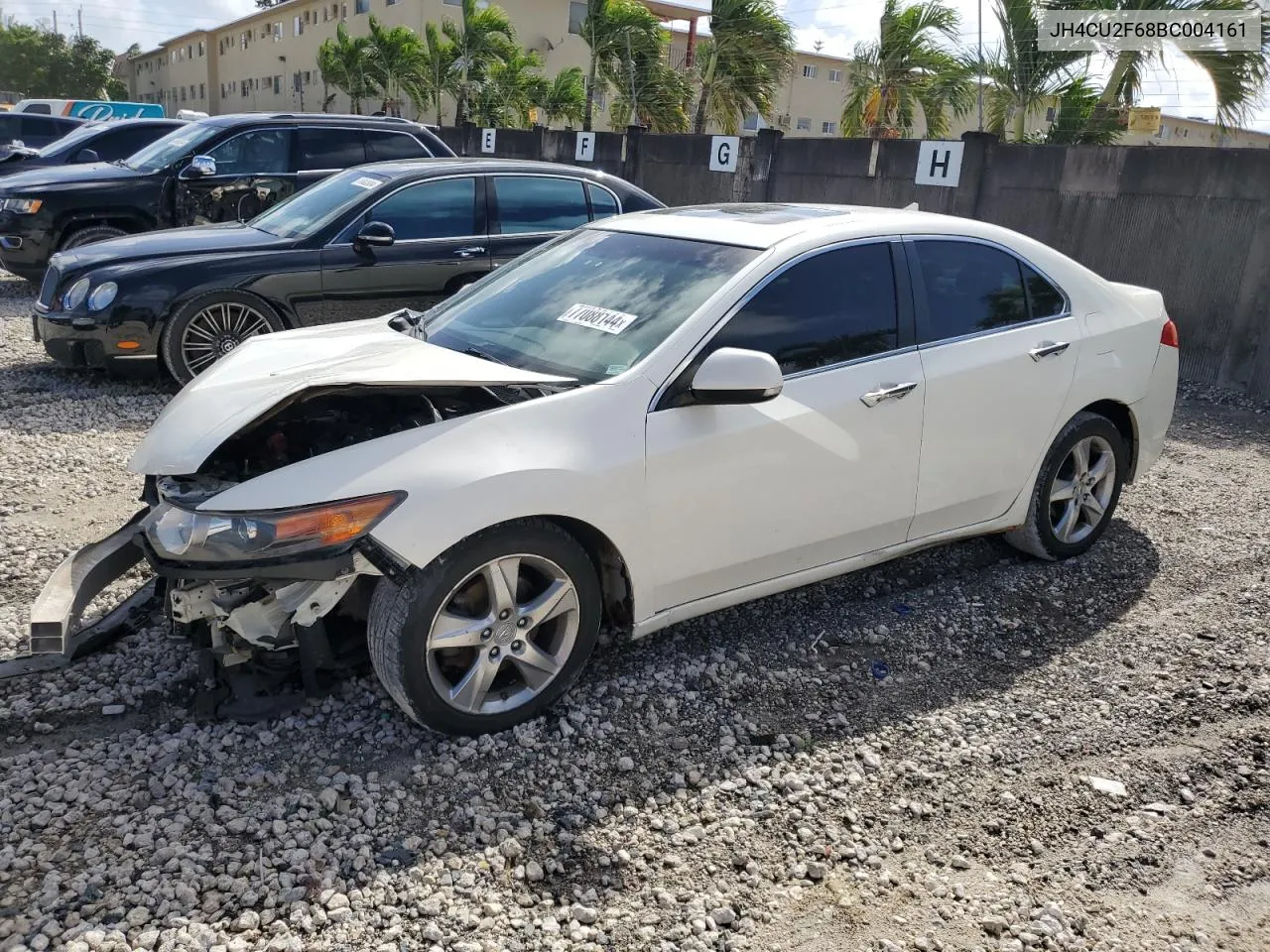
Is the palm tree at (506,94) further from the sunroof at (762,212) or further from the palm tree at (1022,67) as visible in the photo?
the sunroof at (762,212)

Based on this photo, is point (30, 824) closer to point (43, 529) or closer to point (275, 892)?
point (275, 892)

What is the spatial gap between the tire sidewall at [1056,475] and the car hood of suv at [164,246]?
531 cm

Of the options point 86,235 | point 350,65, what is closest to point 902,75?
point 86,235

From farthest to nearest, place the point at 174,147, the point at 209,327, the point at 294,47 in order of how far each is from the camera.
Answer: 1. the point at 294,47
2. the point at 174,147
3. the point at 209,327

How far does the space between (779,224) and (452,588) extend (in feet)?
6.64

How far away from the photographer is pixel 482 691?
11.2 feet

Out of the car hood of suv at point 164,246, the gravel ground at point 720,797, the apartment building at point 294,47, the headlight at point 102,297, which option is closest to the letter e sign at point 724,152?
the car hood of suv at point 164,246

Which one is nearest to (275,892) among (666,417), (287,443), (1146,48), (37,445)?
(287,443)

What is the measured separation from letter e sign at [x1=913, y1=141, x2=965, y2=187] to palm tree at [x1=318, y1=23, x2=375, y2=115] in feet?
86.1

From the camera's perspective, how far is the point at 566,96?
28.2 meters

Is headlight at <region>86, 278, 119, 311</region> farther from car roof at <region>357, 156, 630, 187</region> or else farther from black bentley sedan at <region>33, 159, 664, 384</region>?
car roof at <region>357, 156, 630, 187</region>

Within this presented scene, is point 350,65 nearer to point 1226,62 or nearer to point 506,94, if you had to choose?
point 506,94

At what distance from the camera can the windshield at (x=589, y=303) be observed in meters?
3.76

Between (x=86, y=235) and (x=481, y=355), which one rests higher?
(x=481, y=355)
